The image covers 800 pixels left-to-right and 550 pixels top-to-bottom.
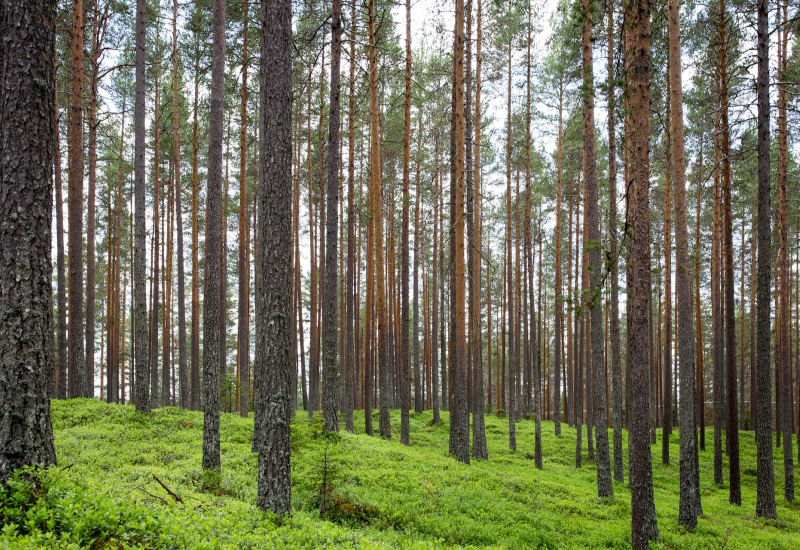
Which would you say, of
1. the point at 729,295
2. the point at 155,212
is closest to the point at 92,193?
the point at 155,212

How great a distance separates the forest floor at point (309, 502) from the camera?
4145 mm

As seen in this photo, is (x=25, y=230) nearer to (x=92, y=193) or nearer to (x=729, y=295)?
(x=92, y=193)

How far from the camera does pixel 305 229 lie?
3047 cm

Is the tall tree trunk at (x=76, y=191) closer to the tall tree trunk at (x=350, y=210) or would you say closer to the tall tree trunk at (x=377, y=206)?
the tall tree trunk at (x=350, y=210)

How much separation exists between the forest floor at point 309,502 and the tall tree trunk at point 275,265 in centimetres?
66

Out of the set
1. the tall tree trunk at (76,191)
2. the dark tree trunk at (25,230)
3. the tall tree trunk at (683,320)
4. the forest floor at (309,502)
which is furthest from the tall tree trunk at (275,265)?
the tall tree trunk at (76,191)

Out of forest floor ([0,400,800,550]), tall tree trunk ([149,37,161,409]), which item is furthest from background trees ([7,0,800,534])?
forest floor ([0,400,800,550])

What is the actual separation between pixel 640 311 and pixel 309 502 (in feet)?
21.6

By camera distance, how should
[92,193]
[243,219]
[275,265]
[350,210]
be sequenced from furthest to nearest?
[243,219] → [350,210] → [92,193] → [275,265]

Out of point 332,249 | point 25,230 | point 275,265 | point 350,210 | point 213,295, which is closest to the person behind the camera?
point 25,230

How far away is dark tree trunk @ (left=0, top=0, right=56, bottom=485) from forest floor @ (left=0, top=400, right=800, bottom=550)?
58cm

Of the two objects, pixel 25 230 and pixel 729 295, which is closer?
pixel 25 230

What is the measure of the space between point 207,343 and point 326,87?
49.6ft

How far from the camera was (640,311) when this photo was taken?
7262 millimetres
